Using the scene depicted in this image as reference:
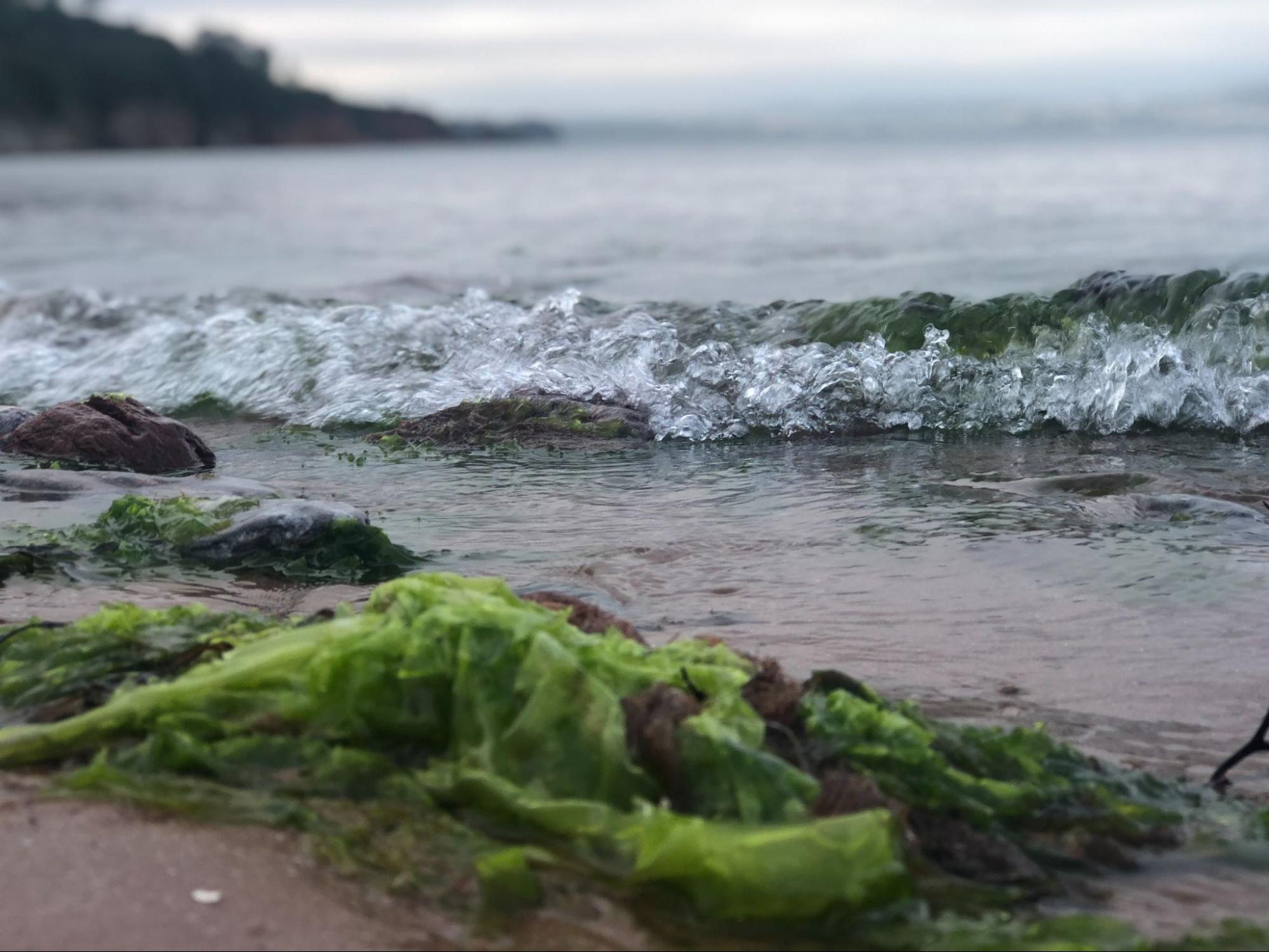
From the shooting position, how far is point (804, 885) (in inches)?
83.4

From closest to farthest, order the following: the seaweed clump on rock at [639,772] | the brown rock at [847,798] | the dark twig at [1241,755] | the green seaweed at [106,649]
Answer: the seaweed clump on rock at [639,772] < the brown rock at [847,798] < the dark twig at [1241,755] < the green seaweed at [106,649]

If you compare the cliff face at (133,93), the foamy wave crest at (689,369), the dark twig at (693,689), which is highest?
the cliff face at (133,93)

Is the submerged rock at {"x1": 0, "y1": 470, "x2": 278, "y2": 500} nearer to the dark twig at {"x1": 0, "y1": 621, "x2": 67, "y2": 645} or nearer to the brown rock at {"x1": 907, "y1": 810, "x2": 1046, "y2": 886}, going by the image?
the dark twig at {"x1": 0, "y1": 621, "x2": 67, "y2": 645}

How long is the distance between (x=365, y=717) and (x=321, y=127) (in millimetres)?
115094

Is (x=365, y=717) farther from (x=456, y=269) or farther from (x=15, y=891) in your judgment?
(x=456, y=269)

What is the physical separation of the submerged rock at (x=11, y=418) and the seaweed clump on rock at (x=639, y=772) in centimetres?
361

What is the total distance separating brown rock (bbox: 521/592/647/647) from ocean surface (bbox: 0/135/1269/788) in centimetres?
55

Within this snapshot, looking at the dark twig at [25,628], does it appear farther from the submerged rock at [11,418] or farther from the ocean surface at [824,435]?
the submerged rock at [11,418]

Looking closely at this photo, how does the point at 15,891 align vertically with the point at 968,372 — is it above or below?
below

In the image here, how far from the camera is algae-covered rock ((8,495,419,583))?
13.2 feet

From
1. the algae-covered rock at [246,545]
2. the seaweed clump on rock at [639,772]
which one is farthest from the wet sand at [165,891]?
the algae-covered rock at [246,545]

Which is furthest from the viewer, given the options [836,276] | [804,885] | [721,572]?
[836,276]

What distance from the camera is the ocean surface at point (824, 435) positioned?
357cm

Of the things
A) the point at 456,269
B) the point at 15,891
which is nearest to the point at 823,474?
the point at 15,891
